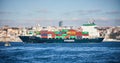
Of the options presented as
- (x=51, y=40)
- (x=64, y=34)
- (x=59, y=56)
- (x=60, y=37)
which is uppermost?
(x=64, y=34)

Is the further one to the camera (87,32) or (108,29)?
(108,29)

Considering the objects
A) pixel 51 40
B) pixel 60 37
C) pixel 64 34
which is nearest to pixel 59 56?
pixel 51 40

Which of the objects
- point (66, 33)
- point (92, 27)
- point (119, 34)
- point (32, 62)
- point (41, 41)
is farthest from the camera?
point (119, 34)

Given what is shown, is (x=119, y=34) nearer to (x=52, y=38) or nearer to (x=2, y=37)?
(x=2, y=37)

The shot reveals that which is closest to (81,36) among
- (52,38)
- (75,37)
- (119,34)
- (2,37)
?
(75,37)

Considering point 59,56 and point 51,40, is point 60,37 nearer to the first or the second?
point 51,40

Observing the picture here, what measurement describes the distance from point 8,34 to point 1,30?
143 inches

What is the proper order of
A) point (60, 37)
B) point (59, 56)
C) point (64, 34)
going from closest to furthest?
point (59, 56), point (60, 37), point (64, 34)

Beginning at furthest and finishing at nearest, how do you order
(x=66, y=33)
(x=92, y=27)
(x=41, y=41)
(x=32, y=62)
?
(x=92, y=27) → (x=66, y=33) → (x=41, y=41) → (x=32, y=62)

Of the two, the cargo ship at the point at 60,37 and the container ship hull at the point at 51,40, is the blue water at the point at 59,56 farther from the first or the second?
the cargo ship at the point at 60,37

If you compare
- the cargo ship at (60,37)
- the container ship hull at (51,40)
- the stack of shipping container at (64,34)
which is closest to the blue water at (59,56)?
the container ship hull at (51,40)

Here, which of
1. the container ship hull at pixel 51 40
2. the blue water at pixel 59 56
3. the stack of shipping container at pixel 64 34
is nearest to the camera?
the blue water at pixel 59 56

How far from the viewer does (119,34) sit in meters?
133

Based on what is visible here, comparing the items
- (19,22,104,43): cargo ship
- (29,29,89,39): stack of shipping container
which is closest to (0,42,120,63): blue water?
(19,22,104,43): cargo ship
